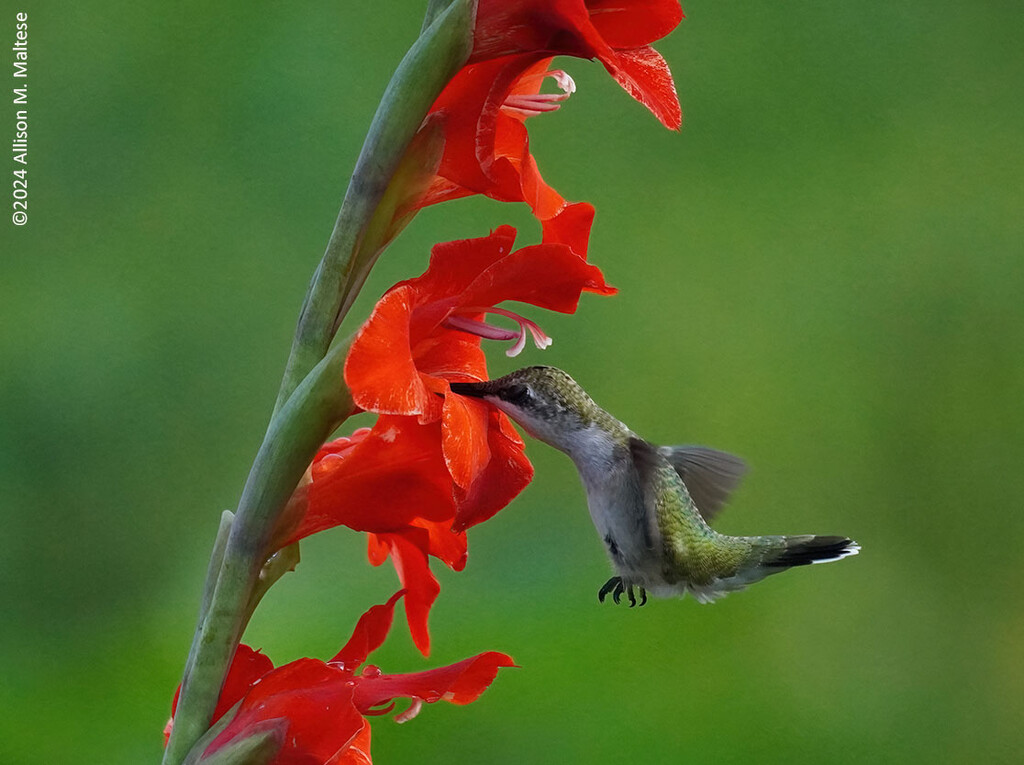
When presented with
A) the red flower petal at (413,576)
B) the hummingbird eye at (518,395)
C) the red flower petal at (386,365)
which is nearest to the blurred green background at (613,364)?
the red flower petal at (413,576)

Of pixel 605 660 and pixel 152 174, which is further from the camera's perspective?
pixel 152 174

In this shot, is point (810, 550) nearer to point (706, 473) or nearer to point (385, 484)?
point (706, 473)

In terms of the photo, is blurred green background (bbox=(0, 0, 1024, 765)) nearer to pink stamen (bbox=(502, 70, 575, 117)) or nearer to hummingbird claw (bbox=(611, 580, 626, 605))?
hummingbird claw (bbox=(611, 580, 626, 605))

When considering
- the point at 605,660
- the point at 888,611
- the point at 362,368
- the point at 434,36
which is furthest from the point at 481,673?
the point at 888,611

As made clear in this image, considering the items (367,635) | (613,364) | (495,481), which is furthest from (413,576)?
(613,364)

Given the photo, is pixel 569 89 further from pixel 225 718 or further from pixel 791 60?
pixel 791 60

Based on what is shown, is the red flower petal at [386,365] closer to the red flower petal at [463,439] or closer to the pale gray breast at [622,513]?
the red flower petal at [463,439]
